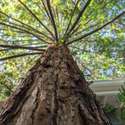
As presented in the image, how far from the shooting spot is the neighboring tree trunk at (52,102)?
2.44 meters

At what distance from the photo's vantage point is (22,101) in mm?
2748

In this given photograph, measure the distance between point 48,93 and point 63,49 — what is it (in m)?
2.13

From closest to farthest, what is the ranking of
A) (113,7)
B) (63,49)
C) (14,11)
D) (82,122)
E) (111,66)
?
(82,122), (63,49), (113,7), (14,11), (111,66)

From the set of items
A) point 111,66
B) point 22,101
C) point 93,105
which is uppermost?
point 22,101

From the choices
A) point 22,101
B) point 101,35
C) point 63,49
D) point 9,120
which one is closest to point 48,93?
point 22,101

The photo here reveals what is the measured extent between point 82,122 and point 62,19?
651 cm

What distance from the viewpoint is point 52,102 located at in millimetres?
2678

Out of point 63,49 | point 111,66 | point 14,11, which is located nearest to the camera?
point 63,49

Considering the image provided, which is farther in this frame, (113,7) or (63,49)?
(113,7)

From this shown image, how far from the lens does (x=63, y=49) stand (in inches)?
194

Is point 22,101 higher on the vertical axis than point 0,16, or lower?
lower

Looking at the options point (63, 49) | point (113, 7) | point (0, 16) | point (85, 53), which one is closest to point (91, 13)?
point (113, 7)

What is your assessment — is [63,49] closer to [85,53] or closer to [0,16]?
[0,16]

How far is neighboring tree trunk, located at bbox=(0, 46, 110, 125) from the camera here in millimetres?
2439
